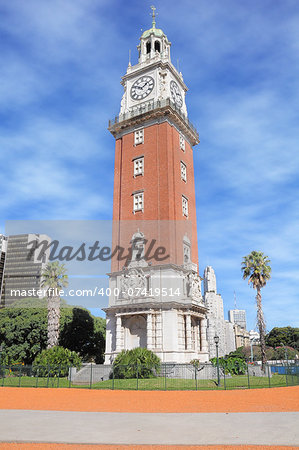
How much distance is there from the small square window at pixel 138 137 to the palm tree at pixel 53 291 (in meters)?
17.1

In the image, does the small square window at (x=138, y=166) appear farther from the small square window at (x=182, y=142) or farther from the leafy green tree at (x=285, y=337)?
the leafy green tree at (x=285, y=337)

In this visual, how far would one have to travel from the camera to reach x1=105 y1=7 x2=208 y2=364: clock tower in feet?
114

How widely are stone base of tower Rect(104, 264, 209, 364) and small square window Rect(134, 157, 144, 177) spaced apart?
464 inches

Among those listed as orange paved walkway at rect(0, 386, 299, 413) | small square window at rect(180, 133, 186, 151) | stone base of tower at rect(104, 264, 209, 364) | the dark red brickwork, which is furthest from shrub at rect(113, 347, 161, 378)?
small square window at rect(180, 133, 186, 151)

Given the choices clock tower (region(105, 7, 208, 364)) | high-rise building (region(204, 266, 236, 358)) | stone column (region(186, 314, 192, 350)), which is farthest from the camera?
high-rise building (region(204, 266, 236, 358))

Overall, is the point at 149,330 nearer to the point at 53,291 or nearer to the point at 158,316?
the point at 158,316

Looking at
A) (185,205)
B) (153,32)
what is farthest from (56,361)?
(153,32)

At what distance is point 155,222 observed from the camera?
38.6 meters

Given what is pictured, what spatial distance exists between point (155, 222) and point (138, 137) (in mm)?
11675

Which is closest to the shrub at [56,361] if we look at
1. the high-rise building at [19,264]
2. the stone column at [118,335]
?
the stone column at [118,335]

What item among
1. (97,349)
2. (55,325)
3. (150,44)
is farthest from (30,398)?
(150,44)

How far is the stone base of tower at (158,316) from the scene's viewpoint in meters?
33.7

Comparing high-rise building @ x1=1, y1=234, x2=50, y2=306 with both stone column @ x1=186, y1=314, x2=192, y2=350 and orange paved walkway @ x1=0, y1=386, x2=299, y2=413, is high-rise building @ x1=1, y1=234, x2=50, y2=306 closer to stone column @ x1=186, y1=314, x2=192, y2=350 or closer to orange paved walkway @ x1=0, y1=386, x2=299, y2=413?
stone column @ x1=186, y1=314, x2=192, y2=350

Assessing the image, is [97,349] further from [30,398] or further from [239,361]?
[30,398]
